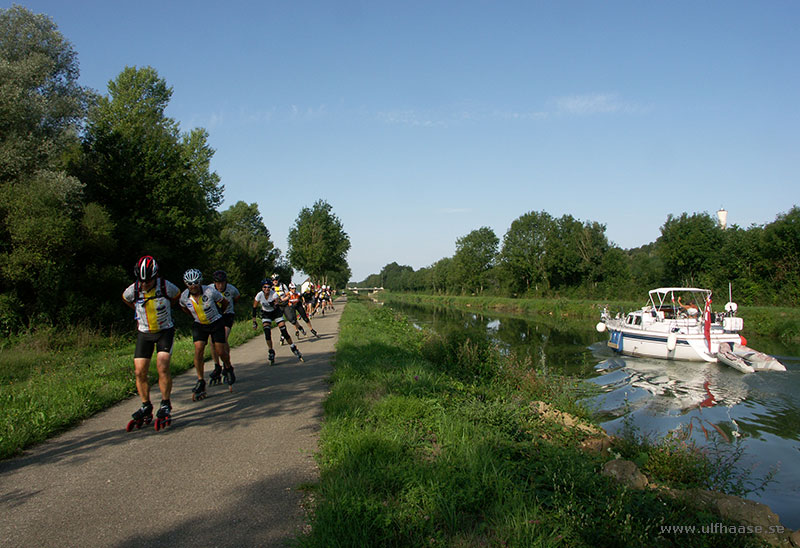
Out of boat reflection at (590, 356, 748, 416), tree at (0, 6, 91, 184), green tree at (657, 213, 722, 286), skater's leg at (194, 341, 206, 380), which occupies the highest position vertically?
tree at (0, 6, 91, 184)

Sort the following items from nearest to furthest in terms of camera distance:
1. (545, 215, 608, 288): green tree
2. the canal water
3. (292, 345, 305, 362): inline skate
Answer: the canal water
(292, 345, 305, 362): inline skate
(545, 215, 608, 288): green tree

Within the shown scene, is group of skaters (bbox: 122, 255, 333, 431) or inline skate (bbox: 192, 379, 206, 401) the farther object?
inline skate (bbox: 192, 379, 206, 401)

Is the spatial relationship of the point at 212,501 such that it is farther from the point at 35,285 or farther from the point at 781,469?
the point at 35,285

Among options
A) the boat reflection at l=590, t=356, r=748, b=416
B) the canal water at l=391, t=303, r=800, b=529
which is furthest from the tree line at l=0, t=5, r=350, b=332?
the boat reflection at l=590, t=356, r=748, b=416

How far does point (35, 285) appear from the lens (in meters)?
16.5

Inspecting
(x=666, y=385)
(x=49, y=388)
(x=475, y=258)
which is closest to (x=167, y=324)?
(x=49, y=388)

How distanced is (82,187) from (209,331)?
56.0 feet

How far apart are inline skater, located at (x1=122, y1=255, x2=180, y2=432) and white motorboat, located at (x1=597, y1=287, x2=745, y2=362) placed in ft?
60.6

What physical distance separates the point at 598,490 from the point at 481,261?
82615mm

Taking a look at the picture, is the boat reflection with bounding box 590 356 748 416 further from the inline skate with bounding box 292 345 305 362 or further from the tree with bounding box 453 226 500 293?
the tree with bounding box 453 226 500 293

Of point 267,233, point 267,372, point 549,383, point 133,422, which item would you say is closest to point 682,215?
point 549,383

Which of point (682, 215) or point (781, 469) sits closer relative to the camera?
point (781, 469)

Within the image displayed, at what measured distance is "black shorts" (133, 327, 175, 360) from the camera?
18.6ft

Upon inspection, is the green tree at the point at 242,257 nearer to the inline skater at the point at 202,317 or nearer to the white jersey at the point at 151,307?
the inline skater at the point at 202,317
